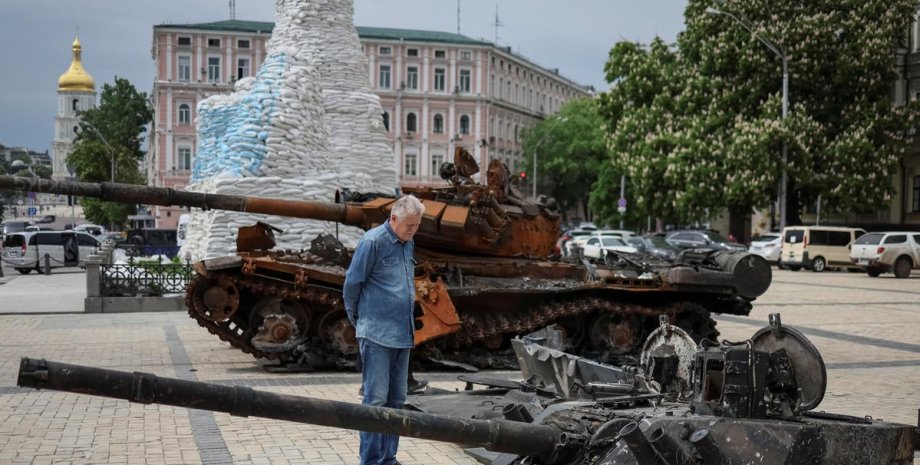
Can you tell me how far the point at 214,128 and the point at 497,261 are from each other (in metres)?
15.2

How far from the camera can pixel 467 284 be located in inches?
488

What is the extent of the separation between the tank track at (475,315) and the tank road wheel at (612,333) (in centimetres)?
13

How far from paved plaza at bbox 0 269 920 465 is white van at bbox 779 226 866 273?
12.1 metres

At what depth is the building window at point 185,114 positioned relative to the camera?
70.7m

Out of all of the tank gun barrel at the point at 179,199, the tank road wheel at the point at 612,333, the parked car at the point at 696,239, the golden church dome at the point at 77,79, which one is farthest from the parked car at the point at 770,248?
the golden church dome at the point at 77,79

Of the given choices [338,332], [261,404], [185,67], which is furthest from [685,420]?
[185,67]

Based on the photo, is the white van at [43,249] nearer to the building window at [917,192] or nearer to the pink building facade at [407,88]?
the pink building facade at [407,88]

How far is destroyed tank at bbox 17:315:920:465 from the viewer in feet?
14.2

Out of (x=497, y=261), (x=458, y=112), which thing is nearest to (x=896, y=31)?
(x=497, y=261)

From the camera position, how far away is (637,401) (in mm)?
6352

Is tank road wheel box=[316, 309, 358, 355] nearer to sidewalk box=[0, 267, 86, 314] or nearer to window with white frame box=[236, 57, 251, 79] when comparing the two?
sidewalk box=[0, 267, 86, 314]

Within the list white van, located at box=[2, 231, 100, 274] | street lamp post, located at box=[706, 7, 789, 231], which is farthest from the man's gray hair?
street lamp post, located at box=[706, 7, 789, 231]

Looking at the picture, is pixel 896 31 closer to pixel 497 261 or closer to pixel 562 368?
pixel 497 261

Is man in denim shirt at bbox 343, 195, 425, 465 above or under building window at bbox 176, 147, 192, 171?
under
